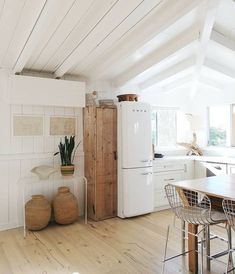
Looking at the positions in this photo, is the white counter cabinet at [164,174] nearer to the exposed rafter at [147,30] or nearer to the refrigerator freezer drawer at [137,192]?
the refrigerator freezer drawer at [137,192]

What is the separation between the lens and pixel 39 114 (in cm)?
391

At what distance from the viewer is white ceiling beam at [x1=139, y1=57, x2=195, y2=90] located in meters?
4.04

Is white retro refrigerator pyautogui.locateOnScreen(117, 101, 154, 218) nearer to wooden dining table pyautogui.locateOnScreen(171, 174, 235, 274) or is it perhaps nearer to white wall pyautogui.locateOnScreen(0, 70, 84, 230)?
white wall pyautogui.locateOnScreen(0, 70, 84, 230)

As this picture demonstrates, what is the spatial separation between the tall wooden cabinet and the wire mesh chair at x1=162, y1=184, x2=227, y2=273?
158 cm

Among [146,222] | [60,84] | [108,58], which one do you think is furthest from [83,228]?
[108,58]

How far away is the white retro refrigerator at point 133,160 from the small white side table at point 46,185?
619 mm

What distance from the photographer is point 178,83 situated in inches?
196

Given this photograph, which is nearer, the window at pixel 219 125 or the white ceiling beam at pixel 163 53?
the white ceiling beam at pixel 163 53

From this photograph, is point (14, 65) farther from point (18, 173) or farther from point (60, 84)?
point (18, 173)

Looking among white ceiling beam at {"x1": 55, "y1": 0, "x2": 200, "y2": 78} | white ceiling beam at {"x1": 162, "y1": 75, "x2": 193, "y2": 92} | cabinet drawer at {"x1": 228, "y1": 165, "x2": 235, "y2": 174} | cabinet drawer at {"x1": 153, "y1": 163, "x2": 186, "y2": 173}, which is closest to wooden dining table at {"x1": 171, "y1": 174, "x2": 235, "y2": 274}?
cabinet drawer at {"x1": 228, "y1": 165, "x2": 235, "y2": 174}

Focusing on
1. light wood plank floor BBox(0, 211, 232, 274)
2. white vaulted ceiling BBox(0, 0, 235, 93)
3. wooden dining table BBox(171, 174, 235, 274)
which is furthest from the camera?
light wood plank floor BBox(0, 211, 232, 274)

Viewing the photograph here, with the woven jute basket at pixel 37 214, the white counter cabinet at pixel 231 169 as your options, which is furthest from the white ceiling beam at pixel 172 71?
the woven jute basket at pixel 37 214

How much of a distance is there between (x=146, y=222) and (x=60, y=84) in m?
2.39

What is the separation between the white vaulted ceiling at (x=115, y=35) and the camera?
7.79ft
